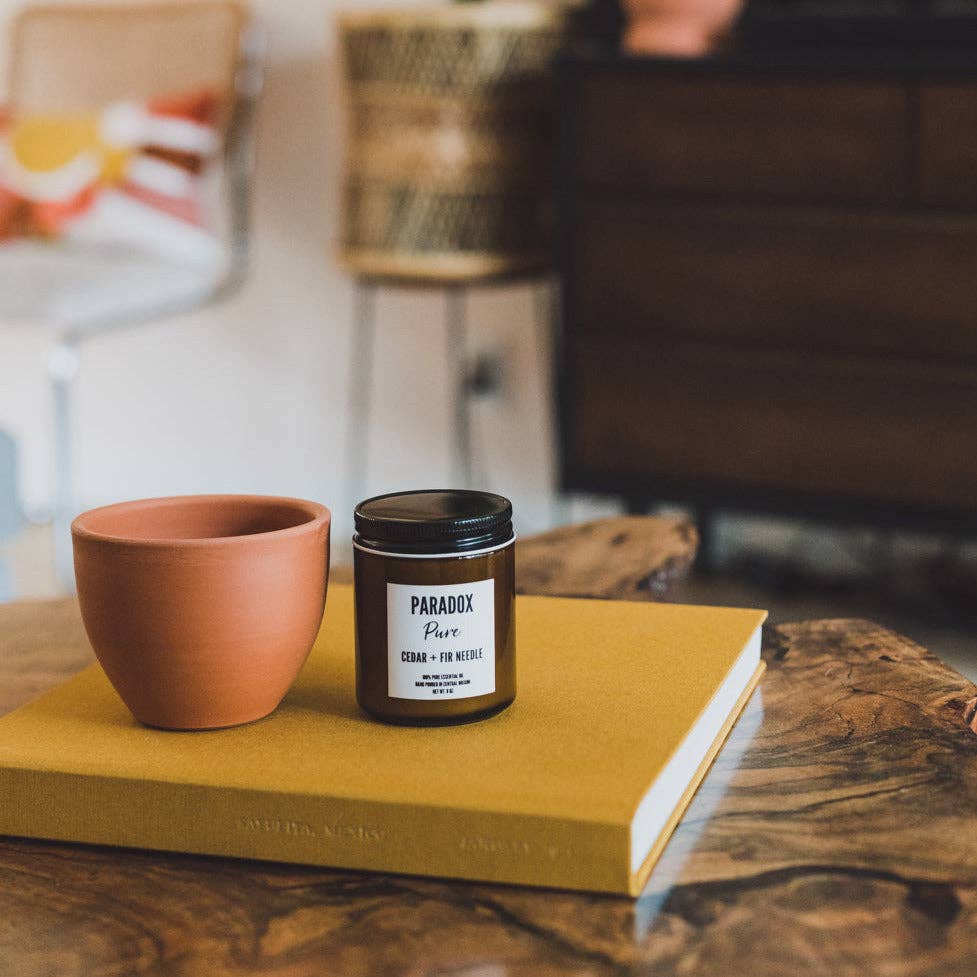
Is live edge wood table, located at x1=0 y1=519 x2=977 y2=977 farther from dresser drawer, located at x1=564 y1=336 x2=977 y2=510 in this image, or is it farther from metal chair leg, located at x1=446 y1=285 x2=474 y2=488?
metal chair leg, located at x1=446 y1=285 x2=474 y2=488

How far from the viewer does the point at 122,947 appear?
57 cm

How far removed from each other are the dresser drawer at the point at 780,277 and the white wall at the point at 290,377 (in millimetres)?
526

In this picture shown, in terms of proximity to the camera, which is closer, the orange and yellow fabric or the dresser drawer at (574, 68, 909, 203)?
the dresser drawer at (574, 68, 909, 203)

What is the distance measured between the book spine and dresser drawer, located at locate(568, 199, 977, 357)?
163 centimetres

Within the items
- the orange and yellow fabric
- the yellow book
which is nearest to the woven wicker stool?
the orange and yellow fabric

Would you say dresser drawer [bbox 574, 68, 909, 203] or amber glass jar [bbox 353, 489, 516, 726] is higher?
dresser drawer [bbox 574, 68, 909, 203]

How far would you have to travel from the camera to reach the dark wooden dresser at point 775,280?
80.4 inches

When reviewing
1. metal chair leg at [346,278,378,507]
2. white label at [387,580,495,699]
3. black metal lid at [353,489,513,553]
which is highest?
black metal lid at [353,489,513,553]

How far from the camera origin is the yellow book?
A: 23.5 inches

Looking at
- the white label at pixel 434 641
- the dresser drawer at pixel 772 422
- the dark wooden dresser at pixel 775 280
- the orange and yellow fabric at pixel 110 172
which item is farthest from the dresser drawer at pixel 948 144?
the white label at pixel 434 641

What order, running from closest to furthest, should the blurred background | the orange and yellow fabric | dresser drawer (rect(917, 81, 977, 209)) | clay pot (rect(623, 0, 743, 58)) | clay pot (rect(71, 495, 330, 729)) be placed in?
clay pot (rect(71, 495, 330, 729)) → dresser drawer (rect(917, 81, 977, 209)) → the blurred background → clay pot (rect(623, 0, 743, 58)) → the orange and yellow fabric

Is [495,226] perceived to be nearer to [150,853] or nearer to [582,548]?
[582,548]

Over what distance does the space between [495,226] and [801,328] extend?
0.56m

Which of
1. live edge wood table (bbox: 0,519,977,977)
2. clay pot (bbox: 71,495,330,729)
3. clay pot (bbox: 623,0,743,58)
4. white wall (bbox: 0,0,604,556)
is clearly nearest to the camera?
live edge wood table (bbox: 0,519,977,977)
